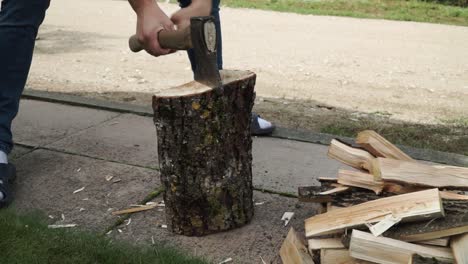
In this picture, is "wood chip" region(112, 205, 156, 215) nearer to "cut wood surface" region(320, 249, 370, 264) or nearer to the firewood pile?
the firewood pile

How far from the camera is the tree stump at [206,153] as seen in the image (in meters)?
2.24

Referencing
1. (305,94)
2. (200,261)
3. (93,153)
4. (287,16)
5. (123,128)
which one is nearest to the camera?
(200,261)

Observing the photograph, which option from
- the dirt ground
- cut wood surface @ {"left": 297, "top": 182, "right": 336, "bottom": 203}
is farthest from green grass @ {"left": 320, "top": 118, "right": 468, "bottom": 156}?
cut wood surface @ {"left": 297, "top": 182, "right": 336, "bottom": 203}

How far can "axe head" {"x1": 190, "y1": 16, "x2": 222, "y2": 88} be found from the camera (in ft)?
6.93

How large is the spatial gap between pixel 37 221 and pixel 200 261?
783 millimetres

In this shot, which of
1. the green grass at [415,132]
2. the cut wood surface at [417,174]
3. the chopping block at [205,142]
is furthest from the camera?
the green grass at [415,132]

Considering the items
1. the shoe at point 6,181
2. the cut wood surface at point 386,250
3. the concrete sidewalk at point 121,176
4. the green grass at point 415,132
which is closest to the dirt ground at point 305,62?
the green grass at point 415,132

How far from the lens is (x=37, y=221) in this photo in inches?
97.4

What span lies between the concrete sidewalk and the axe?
2.15ft

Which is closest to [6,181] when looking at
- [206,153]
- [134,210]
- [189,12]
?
[134,210]

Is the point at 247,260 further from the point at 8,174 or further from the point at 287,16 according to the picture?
the point at 287,16

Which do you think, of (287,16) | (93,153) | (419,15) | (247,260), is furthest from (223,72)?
(419,15)

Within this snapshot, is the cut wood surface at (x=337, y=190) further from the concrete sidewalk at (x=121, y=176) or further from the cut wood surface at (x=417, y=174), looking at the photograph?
the concrete sidewalk at (x=121, y=176)

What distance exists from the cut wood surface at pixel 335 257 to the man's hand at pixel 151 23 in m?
1.00
